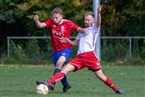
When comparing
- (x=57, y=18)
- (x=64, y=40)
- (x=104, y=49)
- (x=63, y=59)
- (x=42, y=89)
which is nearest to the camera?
(x=42, y=89)

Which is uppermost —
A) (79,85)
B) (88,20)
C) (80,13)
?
(88,20)

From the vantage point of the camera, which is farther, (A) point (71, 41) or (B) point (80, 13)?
(B) point (80, 13)

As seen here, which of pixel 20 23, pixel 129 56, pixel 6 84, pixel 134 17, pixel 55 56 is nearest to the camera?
pixel 55 56

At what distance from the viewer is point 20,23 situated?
34.0m

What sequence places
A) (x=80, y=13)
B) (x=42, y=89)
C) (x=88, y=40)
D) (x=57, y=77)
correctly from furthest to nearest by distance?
(x=80, y=13) < (x=88, y=40) < (x=57, y=77) < (x=42, y=89)

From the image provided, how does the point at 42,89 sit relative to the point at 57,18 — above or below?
below

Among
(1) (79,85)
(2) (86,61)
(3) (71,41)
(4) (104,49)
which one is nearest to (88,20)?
(3) (71,41)

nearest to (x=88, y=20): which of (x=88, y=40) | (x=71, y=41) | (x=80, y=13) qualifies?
(x=88, y=40)

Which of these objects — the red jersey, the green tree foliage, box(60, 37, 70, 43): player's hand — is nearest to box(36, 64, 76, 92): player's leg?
box(60, 37, 70, 43): player's hand

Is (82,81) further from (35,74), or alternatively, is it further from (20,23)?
(20,23)

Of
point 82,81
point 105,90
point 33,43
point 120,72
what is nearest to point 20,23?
point 33,43

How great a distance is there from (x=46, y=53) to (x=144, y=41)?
4388mm

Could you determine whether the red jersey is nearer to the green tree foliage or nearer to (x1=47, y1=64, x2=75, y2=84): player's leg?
(x1=47, y1=64, x2=75, y2=84): player's leg

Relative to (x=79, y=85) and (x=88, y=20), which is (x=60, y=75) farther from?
(x=79, y=85)
